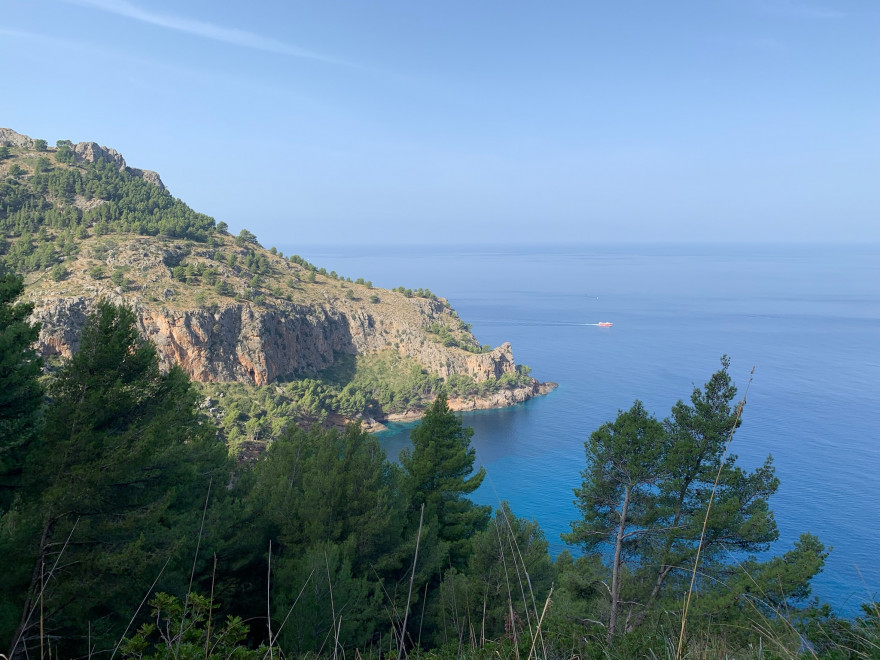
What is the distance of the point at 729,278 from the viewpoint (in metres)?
147

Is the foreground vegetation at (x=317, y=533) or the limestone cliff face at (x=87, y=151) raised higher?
the limestone cliff face at (x=87, y=151)

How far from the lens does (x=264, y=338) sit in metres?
47.5

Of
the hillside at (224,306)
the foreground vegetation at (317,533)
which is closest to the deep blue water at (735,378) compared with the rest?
the foreground vegetation at (317,533)

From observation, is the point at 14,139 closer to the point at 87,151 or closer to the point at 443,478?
the point at 87,151

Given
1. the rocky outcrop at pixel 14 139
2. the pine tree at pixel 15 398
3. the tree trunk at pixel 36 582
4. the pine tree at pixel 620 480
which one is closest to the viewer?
the tree trunk at pixel 36 582

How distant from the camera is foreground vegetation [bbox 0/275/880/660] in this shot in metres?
6.08

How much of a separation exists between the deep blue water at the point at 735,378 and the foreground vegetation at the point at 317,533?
215 cm

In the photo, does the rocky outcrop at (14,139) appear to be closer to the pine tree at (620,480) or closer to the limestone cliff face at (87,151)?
the limestone cliff face at (87,151)

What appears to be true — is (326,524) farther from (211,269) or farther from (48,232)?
(48,232)

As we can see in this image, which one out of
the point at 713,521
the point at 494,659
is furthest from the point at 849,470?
the point at 494,659

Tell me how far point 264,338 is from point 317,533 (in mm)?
40053

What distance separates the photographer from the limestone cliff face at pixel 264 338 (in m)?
37.8

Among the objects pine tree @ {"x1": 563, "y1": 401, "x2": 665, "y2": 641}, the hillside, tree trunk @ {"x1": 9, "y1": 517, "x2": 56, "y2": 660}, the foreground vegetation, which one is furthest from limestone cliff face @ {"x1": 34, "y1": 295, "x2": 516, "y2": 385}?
pine tree @ {"x1": 563, "y1": 401, "x2": 665, "y2": 641}

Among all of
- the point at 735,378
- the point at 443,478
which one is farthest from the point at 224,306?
the point at 735,378
